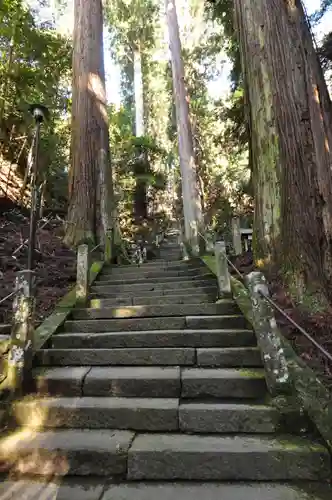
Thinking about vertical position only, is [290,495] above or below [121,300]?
below

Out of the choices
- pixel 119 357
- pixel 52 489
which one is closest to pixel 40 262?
pixel 119 357

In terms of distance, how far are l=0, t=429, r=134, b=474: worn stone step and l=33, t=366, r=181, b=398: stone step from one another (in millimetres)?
556

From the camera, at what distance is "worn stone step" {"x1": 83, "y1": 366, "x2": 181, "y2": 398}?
10.3 feet

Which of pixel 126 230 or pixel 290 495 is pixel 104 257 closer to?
pixel 290 495

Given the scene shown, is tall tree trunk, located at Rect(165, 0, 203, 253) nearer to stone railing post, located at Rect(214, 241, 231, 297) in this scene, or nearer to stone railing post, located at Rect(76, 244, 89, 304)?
stone railing post, located at Rect(214, 241, 231, 297)

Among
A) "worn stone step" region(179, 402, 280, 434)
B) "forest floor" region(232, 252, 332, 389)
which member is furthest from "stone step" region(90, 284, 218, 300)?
"worn stone step" region(179, 402, 280, 434)

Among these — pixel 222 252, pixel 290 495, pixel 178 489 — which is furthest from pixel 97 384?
pixel 222 252

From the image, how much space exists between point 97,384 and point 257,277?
73.4 inches

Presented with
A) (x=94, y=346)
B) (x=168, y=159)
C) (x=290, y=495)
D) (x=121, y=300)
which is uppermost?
(x=168, y=159)

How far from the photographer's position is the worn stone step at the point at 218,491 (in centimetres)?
217

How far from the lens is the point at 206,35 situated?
16047 millimetres

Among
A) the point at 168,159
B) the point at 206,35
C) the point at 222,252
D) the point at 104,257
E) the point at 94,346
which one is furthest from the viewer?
the point at 168,159

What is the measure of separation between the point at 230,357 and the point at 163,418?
0.99 metres

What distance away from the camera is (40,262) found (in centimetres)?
636
